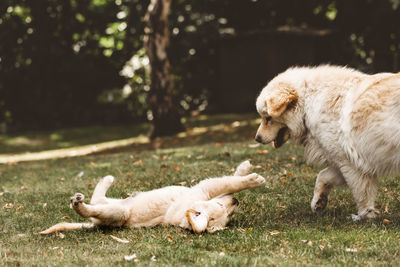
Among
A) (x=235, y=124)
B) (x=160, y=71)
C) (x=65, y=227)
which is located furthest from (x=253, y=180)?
(x=235, y=124)

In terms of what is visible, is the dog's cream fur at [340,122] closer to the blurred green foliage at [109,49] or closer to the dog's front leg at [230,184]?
the dog's front leg at [230,184]

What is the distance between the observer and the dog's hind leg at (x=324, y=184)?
506 centimetres

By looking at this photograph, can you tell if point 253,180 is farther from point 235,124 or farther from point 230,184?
point 235,124

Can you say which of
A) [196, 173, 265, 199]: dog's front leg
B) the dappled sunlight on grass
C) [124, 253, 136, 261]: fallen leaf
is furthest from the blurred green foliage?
[124, 253, 136, 261]: fallen leaf

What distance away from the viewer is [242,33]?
19.8 metres

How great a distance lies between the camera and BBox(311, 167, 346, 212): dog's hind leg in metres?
5.06

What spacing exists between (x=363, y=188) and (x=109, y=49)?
16.6 metres

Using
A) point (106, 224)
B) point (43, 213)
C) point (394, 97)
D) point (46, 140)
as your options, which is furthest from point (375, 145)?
point (46, 140)

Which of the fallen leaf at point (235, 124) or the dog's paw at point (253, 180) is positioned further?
the fallen leaf at point (235, 124)

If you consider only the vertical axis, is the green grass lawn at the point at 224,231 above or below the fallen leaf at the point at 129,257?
below

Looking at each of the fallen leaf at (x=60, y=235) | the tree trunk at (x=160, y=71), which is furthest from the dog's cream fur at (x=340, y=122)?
the tree trunk at (x=160, y=71)

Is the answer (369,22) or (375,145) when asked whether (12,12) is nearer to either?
(369,22)

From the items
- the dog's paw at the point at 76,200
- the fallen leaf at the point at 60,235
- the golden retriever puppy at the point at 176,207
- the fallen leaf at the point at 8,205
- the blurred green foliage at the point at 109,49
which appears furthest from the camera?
the blurred green foliage at the point at 109,49

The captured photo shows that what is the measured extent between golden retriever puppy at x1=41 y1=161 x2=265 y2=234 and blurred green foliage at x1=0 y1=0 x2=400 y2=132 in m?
14.8
